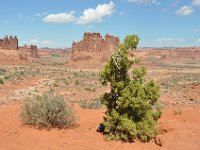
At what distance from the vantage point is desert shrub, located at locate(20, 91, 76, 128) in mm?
10516

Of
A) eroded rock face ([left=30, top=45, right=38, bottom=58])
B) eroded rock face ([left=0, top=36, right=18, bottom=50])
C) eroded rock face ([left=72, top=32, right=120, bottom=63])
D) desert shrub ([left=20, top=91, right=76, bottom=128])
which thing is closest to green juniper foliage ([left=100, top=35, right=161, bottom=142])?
desert shrub ([left=20, top=91, right=76, bottom=128])

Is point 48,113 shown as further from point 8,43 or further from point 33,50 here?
point 33,50

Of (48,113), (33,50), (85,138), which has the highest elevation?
(33,50)

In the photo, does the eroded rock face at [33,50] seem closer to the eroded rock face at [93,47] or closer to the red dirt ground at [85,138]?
the eroded rock face at [93,47]

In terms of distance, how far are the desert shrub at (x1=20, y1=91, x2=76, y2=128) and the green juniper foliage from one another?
4.40 feet

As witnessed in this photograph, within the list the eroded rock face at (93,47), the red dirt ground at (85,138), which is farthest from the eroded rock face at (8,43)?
the red dirt ground at (85,138)

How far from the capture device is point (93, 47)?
6588cm

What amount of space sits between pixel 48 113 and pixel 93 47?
55.6 meters

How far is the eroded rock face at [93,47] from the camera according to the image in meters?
65.9

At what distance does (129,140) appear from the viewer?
935 cm

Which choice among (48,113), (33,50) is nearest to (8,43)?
(33,50)

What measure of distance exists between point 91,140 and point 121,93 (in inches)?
58.5

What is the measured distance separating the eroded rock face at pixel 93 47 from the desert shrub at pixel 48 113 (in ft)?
181

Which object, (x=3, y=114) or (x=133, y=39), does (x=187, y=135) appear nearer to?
(x=133, y=39)
